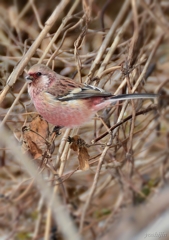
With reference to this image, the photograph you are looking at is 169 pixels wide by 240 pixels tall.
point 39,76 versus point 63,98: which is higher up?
point 39,76

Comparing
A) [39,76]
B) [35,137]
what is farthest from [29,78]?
[35,137]

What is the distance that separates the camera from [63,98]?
1.69 m

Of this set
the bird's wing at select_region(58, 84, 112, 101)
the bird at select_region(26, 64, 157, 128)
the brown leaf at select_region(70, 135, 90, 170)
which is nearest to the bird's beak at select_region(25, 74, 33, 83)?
the bird at select_region(26, 64, 157, 128)

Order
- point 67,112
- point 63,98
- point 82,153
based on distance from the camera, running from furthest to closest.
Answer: point 63,98 → point 67,112 → point 82,153

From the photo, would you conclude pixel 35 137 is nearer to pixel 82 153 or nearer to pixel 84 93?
pixel 82 153

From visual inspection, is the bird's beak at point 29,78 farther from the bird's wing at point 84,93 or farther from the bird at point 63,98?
the bird's wing at point 84,93

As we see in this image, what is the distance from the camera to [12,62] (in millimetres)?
2676

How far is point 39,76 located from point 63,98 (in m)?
0.14

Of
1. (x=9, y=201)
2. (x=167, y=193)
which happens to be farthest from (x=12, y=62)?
(x=167, y=193)

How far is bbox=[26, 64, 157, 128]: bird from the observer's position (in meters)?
1.55

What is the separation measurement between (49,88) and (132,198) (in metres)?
1.54

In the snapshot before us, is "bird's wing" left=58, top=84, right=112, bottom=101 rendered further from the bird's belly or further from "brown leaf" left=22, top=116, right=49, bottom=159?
"brown leaf" left=22, top=116, right=49, bottom=159

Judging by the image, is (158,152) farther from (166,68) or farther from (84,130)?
(84,130)

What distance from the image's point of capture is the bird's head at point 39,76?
159 cm
